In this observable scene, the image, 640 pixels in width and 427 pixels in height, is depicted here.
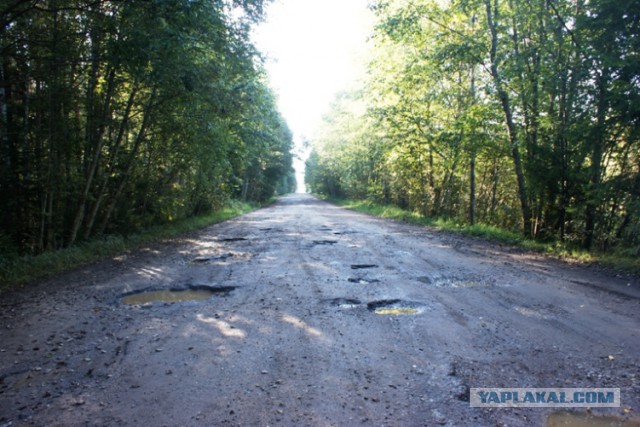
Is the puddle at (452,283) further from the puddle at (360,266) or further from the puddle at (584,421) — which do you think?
the puddle at (584,421)

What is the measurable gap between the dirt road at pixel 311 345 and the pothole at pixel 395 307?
4 cm

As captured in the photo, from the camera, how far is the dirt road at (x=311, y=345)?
3123 millimetres

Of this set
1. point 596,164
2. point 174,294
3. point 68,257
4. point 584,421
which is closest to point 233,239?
point 68,257

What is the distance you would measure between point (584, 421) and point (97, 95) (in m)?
11.6

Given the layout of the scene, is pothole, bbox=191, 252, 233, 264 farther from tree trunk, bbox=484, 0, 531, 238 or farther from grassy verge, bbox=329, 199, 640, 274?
tree trunk, bbox=484, 0, 531, 238

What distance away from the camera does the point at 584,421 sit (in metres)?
3.01

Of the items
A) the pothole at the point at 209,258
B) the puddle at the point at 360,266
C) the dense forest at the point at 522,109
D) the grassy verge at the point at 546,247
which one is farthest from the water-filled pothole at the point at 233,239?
the dense forest at the point at 522,109

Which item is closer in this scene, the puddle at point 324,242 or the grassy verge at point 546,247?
the grassy verge at point 546,247

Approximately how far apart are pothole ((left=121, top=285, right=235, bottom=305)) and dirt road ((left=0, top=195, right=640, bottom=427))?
102 millimetres

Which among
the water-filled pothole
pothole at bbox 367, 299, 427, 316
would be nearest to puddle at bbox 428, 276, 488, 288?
pothole at bbox 367, 299, 427, 316

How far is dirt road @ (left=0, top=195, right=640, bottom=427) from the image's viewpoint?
312cm

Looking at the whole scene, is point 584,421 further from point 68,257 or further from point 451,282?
point 68,257

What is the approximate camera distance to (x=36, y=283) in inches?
286

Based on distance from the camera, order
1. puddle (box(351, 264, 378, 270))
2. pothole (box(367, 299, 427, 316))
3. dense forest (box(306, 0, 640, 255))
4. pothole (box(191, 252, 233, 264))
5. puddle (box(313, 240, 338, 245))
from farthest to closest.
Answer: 1. puddle (box(313, 240, 338, 245))
2. pothole (box(191, 252, 233, 264))
3. dense forest (box(306, 0, 640, 255))
4. puddle (box(351, 264, 378, 270))
5. pothole (box(367, 299, 427, 316))
